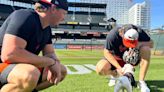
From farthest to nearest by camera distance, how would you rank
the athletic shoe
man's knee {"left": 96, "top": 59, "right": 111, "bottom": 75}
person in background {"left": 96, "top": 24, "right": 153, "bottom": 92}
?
man's knee {"left": 96, "top": 59, "right": 111, "bottom": 75}
person in background {"left": 96, "top": 24, "right": 153, "bottom": 92}
the athletic shoe

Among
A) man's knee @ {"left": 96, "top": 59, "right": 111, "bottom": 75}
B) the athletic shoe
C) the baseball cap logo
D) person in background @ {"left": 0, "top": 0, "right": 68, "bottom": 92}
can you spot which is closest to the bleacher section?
man's knee @ {"left": 96, "top": 59, "right": 111, "bottom": 75}

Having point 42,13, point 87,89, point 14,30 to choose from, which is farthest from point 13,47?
point 87,89

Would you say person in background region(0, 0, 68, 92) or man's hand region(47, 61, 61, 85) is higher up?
person in background region(0, 0, 68, 92)

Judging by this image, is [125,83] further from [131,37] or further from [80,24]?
[80,24]

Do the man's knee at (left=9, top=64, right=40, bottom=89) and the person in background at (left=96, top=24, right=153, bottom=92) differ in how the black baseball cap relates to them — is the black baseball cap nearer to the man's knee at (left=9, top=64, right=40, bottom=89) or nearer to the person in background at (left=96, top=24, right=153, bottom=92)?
the man's knee at (left=9, top=64, right=40, bottom=89)

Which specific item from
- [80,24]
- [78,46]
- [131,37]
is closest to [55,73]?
[131,37]

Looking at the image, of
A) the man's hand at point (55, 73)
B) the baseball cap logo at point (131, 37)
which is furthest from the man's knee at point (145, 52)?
the man's hand at point (55, 73)

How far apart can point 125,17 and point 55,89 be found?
87.1 meters

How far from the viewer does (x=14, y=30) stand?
3.67 m

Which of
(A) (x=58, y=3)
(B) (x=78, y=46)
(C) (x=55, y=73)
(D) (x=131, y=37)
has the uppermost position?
(A) (x=58, y=3)

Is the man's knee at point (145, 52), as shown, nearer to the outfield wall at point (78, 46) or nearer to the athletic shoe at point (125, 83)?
the athletic shoe at point (125, 83)

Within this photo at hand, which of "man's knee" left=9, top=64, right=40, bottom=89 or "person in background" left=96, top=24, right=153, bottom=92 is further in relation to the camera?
"person in background" left=96, top=24, right=153, bottom=92

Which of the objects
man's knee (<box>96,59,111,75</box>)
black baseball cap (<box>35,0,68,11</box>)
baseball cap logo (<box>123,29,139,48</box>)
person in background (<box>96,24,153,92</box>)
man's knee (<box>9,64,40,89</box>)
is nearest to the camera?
man's knee (<box>9,64,40,89</box>)

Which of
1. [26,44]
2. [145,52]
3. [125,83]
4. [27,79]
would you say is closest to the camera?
[27,79]
